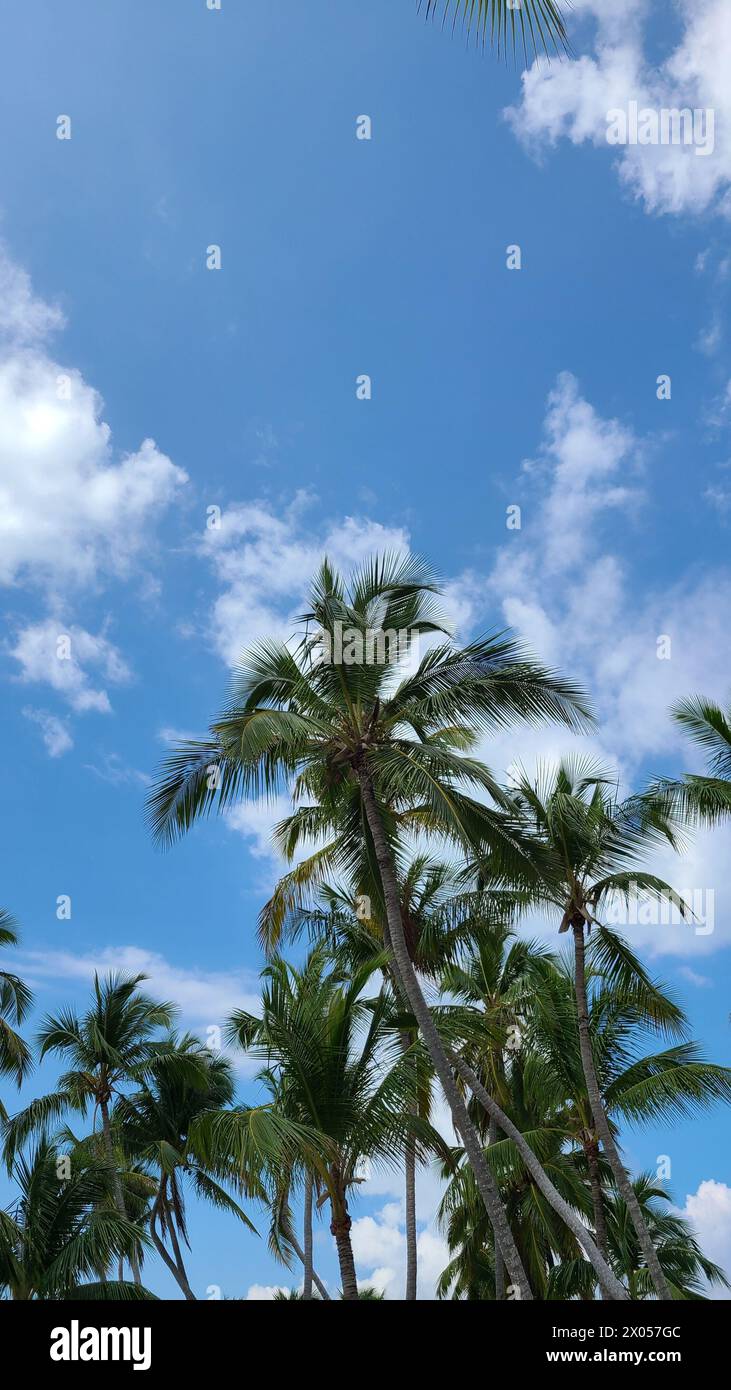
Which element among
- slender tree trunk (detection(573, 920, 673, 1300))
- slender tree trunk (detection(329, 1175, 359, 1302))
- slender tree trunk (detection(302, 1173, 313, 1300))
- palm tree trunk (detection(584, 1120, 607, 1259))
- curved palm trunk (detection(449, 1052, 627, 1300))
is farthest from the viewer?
slender tree trunk (detection(302, 1173, 313, 1300))

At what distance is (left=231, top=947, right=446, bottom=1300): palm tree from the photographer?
14.2m

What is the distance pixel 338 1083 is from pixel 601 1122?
5502 mm

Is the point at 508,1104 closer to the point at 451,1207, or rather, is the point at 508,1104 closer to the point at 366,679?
the point at 451,1207

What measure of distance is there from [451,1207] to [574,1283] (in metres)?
3.08

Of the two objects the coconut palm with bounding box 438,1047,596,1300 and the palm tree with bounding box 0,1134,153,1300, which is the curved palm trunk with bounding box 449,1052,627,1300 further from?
the palm tree with bounding box 0,1134,153,1300

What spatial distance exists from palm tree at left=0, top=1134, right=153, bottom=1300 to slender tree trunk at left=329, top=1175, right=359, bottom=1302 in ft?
10.2

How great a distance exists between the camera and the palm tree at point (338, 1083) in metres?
14.2

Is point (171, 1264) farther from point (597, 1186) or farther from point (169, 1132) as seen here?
point (597, 1186)

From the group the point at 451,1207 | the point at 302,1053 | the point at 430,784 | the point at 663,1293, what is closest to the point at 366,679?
the point at 430,784

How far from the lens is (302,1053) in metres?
14.6

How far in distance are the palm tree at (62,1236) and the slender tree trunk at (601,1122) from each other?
7.51 m

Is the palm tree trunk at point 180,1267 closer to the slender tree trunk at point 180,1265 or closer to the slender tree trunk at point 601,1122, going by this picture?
the slender tree trunk at point 180,1265
